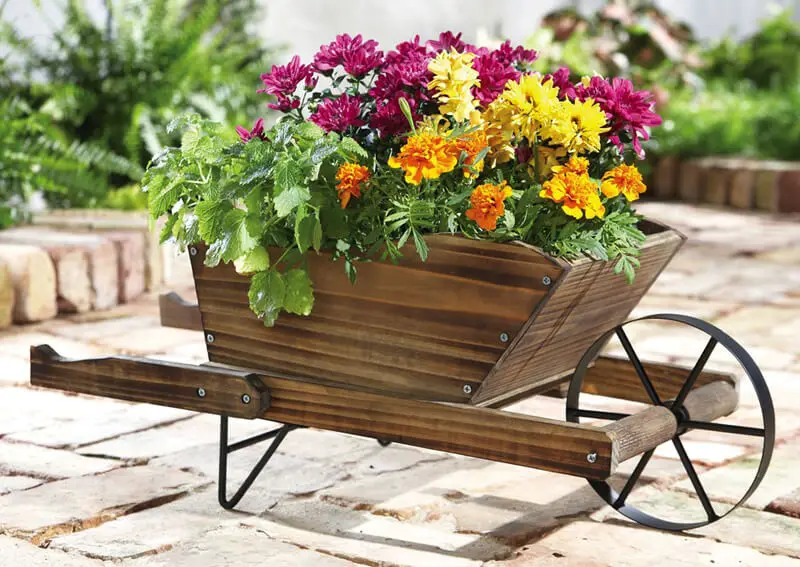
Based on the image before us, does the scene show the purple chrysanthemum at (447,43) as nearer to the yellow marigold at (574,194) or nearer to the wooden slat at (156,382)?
the yellow marigold at (574,194)

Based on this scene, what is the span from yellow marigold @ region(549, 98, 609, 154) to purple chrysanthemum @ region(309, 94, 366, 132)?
0.39m

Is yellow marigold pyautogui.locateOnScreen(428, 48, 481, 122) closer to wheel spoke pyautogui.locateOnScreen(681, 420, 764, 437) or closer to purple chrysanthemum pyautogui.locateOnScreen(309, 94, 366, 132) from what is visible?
purple chrysanthemum pyautogui.locateOnScreen(309, 94, 366, 132)

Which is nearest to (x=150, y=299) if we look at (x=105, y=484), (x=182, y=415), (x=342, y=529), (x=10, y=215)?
(x=10, y=215)

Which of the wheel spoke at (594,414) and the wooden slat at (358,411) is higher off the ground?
the wooden slat at (358,411)

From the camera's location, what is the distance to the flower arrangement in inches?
87.7

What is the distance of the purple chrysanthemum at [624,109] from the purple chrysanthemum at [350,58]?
44cm

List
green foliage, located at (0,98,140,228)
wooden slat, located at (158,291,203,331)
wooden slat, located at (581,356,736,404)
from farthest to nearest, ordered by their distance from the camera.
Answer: green foliage, located at (0,98,140,228)
wooden slat, located at (158,291,203,331)
wooden slat, located at (581,356,736,404)

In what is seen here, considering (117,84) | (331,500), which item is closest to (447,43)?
(331,500)

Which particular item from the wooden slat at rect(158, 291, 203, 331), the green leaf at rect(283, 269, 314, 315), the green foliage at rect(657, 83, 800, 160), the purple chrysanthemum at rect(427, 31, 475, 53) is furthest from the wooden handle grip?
the green foliage at rect(657, 83, 800, 160)

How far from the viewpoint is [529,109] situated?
2.25m

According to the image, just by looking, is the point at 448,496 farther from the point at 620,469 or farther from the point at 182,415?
the point at 182,415

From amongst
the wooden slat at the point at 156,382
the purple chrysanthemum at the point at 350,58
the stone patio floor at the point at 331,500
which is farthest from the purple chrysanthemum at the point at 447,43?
the stone patio floor at the point at 331,500

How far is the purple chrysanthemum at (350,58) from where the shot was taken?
242cm

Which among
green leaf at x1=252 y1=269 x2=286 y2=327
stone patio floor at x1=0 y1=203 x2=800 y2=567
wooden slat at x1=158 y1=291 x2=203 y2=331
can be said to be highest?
green leaf at x1=252 y1=269 x2=286 y2=327
